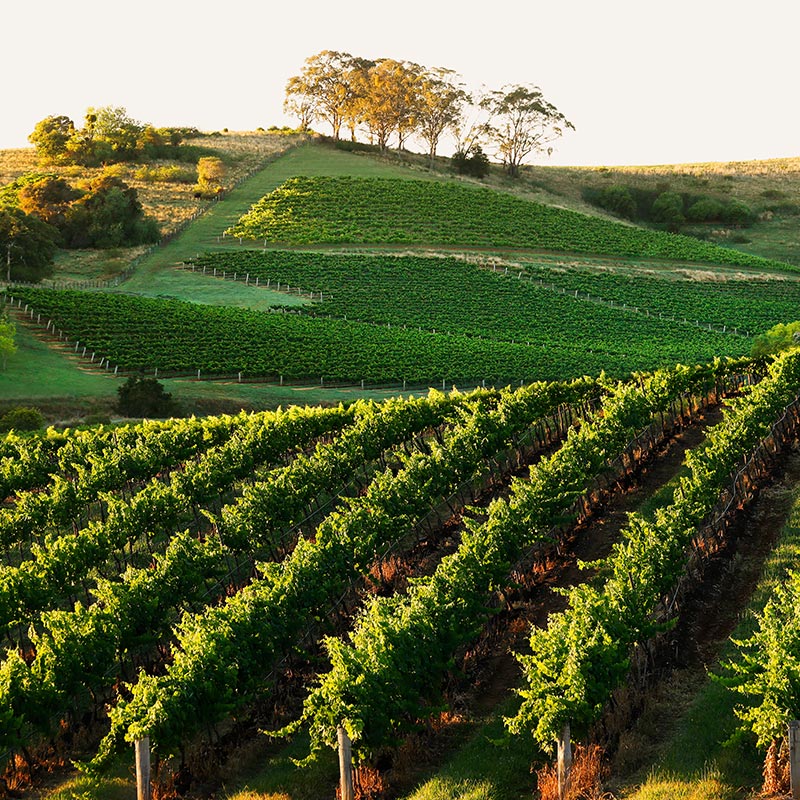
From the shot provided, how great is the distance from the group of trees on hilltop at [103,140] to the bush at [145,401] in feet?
339

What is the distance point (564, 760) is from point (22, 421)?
151ft

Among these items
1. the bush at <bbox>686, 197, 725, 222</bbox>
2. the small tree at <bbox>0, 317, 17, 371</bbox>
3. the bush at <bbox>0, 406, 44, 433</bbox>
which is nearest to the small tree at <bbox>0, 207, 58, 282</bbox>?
the small tree at <bbox>0, 317, 17, 371</bbox>

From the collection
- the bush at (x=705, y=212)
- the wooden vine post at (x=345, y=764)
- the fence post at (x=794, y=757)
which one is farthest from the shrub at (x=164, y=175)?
the fence post at (x=794, y=757)

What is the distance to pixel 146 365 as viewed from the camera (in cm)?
7644

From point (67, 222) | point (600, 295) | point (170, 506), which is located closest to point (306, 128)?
point (67, 222)

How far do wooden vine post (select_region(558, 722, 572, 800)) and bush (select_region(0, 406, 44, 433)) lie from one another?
44.6 m

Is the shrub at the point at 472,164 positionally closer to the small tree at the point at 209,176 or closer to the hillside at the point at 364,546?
the small tree at the point at 209,176

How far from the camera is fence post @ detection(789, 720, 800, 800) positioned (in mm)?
19406

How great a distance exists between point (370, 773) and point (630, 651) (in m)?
6.16

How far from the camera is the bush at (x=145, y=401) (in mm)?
64562

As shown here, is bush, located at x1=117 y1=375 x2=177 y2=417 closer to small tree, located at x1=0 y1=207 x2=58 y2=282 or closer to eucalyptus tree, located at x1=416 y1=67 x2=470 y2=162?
small tree, located at x1=0 y1=207 x2=58 y2=282

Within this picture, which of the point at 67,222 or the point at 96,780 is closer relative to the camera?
the point at 96,780

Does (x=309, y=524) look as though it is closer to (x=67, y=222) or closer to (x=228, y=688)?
(x=228, y=688)

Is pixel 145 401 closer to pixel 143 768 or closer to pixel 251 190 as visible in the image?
Answer: pixel 143 768
